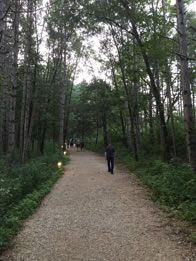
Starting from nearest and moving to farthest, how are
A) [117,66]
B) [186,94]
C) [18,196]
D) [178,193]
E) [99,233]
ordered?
[99,233] < [178,193] < [18,196] < [186,94] < [117,66]

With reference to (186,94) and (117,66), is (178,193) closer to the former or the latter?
(186,94)

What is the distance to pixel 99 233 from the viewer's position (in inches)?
158

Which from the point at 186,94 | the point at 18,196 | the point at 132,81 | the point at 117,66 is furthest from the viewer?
the point at 117,66

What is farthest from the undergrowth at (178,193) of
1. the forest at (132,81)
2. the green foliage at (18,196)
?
the green foliage at (18,196)

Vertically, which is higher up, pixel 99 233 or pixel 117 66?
pixel 117 66

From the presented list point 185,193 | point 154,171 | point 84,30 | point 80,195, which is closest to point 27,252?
point 80,195

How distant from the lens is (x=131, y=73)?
9.99m

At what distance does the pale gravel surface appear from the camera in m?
3.25

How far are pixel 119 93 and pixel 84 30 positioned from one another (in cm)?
926

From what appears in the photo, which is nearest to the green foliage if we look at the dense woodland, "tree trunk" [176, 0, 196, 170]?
the dense woodland

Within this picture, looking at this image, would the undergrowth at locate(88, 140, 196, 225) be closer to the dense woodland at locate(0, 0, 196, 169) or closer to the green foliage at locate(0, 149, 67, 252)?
the dense woodland at locate(0, 0, 196, 169)

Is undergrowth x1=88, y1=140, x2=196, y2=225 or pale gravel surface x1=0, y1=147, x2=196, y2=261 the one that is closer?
pale gravel surface x1=0, y1=147, x2=196, y2=261

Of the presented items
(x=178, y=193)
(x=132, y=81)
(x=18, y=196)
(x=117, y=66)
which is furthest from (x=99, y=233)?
(x=117, y=66)

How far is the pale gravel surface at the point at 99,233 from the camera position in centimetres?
325
